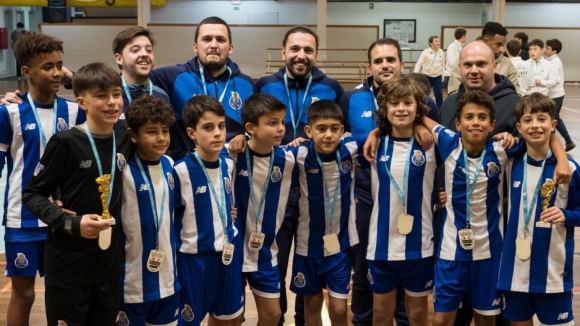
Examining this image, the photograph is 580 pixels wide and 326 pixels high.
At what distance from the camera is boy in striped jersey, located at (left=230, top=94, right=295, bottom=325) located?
13.2ft

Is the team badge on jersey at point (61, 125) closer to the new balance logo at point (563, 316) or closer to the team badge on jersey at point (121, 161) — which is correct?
the team badge on jersey at point (121, 161)

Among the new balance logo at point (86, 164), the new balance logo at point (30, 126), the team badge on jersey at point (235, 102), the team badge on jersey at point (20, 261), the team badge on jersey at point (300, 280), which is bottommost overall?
the team badge on jersey at point (300, 280)

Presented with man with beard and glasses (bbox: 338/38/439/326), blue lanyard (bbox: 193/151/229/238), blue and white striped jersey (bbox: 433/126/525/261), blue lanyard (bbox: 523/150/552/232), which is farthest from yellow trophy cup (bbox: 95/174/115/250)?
blue lanyard (bbox: 523/150/552/232)

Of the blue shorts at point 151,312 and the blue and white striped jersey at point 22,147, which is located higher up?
the blue and white striped jersey at point 22,147

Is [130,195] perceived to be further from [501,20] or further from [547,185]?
[501,20]

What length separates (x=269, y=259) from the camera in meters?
4.12

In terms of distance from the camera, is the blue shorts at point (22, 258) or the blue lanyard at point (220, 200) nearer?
the blue lanyard at point (220, 200)

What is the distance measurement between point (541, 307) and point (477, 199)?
0.74 meters

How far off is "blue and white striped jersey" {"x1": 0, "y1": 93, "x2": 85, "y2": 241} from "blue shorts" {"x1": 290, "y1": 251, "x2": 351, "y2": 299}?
159cm

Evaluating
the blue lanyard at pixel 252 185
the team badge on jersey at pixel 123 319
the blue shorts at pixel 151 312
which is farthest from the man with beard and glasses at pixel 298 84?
the team badge on jersey at pixel 123 319

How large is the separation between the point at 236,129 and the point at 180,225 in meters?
0.97

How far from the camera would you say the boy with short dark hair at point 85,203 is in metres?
3.28

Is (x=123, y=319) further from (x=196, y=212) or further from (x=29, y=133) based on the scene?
(x=29, y=133)

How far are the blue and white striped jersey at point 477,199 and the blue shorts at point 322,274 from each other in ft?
2.01
